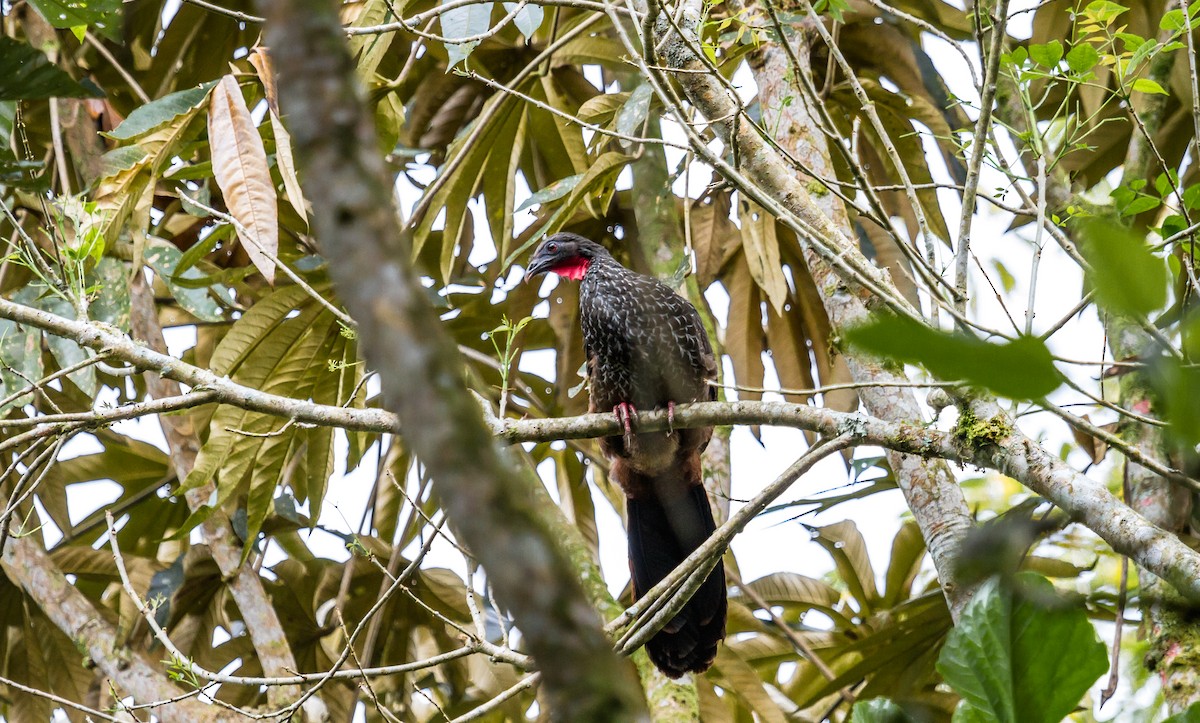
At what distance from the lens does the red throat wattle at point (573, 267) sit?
405 centimetres

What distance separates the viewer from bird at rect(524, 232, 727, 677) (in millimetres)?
3311

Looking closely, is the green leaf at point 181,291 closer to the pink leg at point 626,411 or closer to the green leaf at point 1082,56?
the pink leg at point 626,411

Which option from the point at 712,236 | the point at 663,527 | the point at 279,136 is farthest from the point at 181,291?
the point at 712,236

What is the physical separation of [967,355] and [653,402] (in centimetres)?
287

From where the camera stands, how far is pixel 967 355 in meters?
0.45

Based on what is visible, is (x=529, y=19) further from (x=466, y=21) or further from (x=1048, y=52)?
(x=1048, y=52)

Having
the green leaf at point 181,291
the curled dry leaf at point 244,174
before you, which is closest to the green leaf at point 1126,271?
the curled dry leaf at point 244,174

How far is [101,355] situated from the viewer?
2295 millimetres

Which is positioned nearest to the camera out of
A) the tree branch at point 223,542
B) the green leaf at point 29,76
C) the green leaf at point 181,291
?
the green leaf at point 29,76

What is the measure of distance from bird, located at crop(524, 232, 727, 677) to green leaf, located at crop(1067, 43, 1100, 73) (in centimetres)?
137

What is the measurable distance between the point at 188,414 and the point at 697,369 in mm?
1860

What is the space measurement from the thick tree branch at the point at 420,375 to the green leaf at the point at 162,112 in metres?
2.57

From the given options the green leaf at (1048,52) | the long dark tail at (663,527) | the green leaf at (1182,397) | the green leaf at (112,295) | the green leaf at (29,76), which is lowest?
the green leaf at (1182,397)

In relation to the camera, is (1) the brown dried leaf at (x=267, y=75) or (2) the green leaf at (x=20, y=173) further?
(1) the brown dried leaf at (x=267, y=75)
